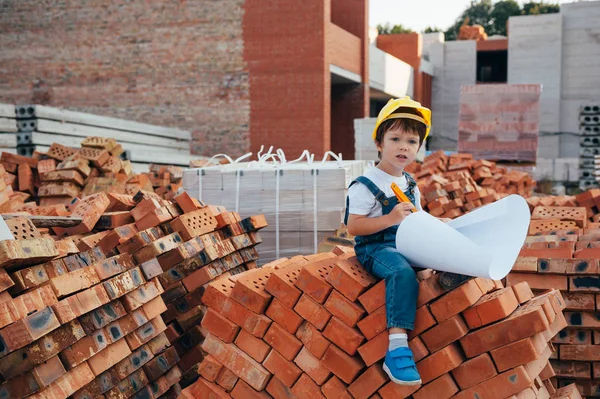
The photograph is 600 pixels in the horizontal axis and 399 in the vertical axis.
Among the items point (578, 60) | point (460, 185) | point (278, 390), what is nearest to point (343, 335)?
point (278, 390)

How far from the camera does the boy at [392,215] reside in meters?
3.68

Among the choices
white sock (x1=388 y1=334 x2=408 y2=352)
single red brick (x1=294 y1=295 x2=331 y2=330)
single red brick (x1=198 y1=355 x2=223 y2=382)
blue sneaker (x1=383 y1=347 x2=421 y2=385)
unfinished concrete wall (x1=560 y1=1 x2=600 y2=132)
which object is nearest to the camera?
blue sneaker (x1=383 y1=347 x2=421 y2=385)

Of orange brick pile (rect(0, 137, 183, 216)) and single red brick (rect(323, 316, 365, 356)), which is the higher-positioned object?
orange brick pile (rect(0, 137, 183, 216))

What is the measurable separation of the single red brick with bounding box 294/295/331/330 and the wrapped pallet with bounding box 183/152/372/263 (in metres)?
3.60

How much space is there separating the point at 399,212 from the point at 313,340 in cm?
89

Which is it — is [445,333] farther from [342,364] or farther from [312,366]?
[312,366]

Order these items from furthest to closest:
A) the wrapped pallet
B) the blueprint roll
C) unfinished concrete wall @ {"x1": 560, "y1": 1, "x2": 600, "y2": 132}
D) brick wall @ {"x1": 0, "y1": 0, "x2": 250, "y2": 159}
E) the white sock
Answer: unfinished concrete wall @ {"x1": 560, "y1": 1, "x2": 600, "y2": 132} → brick wall @ {"x1": 0, "y1": 0, "x2": 250, "y2": 159} → the wrapped pallet → the white sock → the blueprint roll

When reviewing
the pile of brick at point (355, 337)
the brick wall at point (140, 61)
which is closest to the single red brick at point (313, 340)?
the pile of brick at point (355, 337)

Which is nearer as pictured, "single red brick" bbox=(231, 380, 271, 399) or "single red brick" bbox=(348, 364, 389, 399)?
"single red brick" bbox=(348, 364, 389, 399)

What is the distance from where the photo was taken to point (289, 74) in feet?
66.3

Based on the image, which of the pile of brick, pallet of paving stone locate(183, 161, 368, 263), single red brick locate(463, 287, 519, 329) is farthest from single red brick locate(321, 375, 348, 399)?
pallet of paving stone locate(183, 161, 368, 263)

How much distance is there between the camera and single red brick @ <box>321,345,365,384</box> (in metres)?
3.86

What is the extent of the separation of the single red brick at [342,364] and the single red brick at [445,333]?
390mm

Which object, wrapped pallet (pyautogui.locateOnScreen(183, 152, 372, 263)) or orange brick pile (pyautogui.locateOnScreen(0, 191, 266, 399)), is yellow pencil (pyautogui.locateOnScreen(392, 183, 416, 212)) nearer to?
orange brick pile (pyautogui.locateOnScreen(0, 191, 266, 399))
